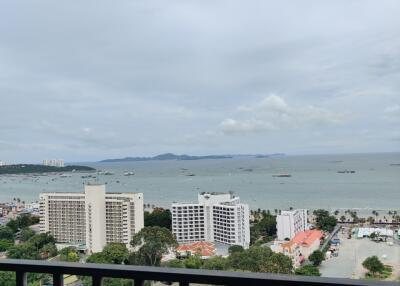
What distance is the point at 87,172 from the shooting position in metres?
47.7

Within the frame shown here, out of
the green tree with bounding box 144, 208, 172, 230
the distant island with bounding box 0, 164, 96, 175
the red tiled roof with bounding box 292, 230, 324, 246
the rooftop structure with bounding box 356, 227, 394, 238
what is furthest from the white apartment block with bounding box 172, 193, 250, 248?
the distant island with bounding box 0, 164, 96, 175

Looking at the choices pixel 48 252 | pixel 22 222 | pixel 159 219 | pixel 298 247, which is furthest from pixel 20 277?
pixel 22 222

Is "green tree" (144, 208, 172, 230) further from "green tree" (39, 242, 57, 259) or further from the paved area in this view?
the paved area

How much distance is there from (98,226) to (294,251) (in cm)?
504

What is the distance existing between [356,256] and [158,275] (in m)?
9.76

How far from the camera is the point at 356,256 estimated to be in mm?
9195

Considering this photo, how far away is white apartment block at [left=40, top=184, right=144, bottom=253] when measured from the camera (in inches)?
406

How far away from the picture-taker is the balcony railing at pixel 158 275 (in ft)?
1.53

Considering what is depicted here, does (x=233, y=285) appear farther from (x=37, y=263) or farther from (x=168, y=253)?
(x=168, y=253)

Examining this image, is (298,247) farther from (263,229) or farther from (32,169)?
(32,169)

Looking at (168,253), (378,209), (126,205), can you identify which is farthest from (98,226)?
(378,209)

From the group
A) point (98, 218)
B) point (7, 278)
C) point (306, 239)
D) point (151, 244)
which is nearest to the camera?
point (7, 278)

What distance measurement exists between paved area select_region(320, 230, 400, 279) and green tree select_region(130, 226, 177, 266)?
9.23 feet

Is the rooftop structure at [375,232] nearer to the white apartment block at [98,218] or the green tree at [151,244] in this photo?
the white apartment block at [98,218]
